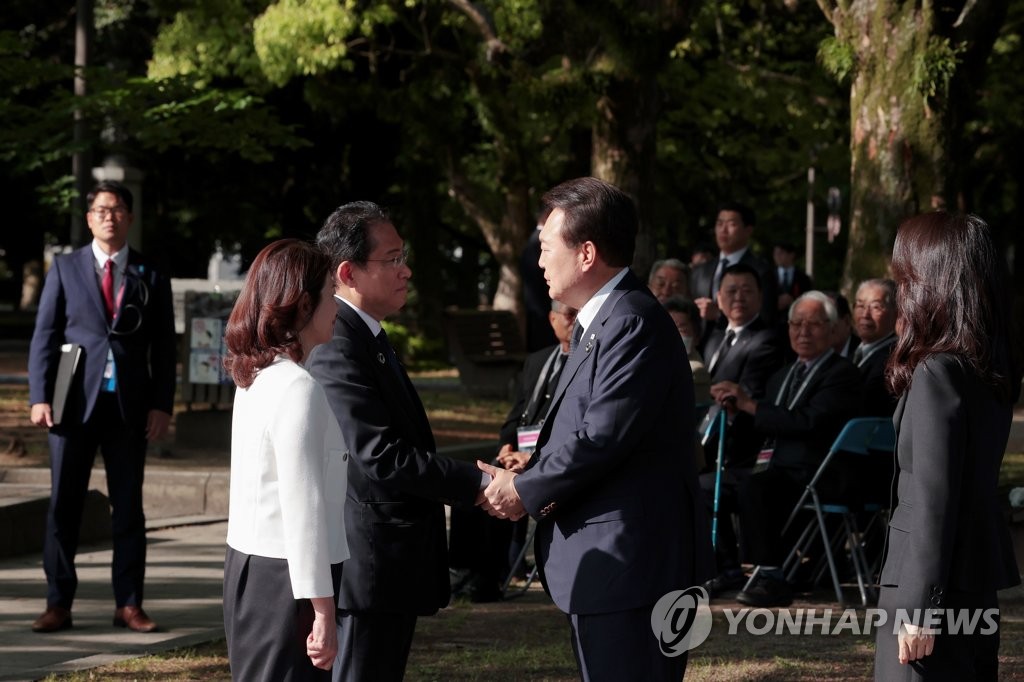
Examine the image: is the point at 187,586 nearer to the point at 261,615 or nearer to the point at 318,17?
the point at 261,615

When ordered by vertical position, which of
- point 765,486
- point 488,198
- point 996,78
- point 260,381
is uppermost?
point 996,78

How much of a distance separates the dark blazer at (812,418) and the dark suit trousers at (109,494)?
10.8 feet

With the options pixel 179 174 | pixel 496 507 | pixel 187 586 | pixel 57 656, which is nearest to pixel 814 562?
pixel 187 586

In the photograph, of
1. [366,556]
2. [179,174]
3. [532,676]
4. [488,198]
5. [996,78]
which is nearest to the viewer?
[366,556]

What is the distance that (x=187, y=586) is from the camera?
8609 millimetres

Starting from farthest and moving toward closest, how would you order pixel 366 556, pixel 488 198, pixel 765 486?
pixel 488 198 < pixel 765 486 < pixel 366 556

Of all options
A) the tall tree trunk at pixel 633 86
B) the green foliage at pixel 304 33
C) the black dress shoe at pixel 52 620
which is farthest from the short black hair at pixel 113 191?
the green foliage at pixel 304 33

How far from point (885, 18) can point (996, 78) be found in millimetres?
13508

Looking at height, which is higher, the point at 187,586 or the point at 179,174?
the point at 179,174

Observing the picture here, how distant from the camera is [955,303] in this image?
3.98 m

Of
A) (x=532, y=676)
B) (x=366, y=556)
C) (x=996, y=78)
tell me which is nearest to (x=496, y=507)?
(x=366, y=556)

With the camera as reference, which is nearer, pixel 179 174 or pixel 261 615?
pixel 261 615

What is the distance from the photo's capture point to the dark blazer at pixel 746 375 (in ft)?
30.1

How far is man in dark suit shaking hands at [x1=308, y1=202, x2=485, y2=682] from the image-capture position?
4.41m
